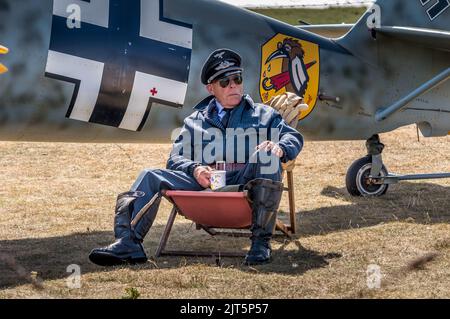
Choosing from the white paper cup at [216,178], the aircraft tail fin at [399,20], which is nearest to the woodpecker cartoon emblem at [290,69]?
the aircraft tail fin at [399,20]

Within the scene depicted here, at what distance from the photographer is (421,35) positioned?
776 cm

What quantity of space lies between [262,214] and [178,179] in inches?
Answer: 24.0

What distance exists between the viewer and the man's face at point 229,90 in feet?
17.2

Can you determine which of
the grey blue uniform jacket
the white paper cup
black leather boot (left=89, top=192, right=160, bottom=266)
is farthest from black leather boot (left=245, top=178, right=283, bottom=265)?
black leather boot (left=89, top=192, right=160, bottom=266)

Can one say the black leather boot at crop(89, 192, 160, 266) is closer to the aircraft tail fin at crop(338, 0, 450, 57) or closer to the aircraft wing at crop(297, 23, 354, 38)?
the aircraft tail fin at crop(338, 0, 450, 57)

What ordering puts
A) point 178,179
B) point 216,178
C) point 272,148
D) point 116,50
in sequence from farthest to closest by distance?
1. point 116,50
2. point 178,179
3. point 216,178
4. point 272,148

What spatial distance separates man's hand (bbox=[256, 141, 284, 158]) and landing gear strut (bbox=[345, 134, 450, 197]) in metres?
3.29

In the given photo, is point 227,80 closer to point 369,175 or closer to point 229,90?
point 229,90

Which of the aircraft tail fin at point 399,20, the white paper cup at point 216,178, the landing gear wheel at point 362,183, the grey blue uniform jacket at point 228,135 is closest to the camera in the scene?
the white paper cup at point 216,178

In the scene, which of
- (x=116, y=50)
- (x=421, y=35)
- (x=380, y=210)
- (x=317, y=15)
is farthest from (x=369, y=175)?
(x=317, y=15)

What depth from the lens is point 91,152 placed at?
11.0m

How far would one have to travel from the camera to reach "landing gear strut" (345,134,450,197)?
26.6ft

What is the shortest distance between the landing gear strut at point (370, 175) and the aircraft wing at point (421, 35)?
3.43 ft

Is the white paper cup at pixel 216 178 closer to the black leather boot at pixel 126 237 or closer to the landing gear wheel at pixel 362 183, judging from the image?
the black leather boot at pixel 126 237
